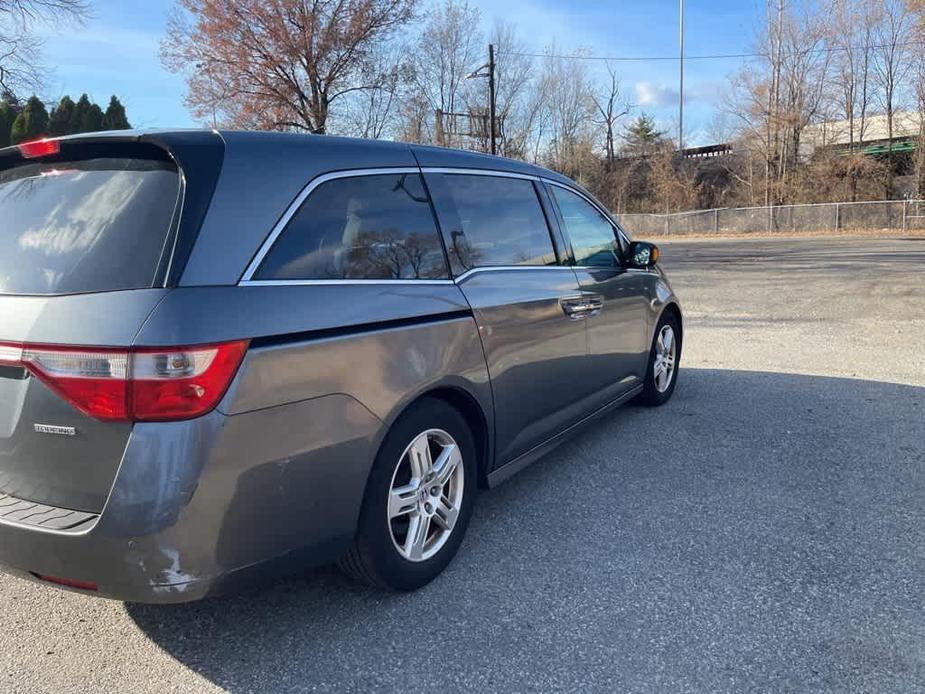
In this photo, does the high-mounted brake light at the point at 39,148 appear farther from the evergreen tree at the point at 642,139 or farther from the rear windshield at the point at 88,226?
the evergreen tree at the point at 642,139

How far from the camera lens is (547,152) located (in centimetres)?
5153

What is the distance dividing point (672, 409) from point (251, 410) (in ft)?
13.6

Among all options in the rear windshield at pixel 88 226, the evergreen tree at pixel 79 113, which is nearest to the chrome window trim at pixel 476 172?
the rear windshield at pixel 88 226

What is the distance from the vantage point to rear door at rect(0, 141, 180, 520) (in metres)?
2.11

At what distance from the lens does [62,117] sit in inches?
1194

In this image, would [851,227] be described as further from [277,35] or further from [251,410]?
[251,410]

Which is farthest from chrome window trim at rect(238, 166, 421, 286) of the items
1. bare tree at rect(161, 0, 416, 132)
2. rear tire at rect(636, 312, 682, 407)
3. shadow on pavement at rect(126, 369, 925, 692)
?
bare tree at rect(161, 0, 416, 132)

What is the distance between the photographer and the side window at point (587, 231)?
4438 millimetres

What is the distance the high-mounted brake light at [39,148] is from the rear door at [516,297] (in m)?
1.47

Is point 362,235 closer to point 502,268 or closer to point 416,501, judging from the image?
point 502,268

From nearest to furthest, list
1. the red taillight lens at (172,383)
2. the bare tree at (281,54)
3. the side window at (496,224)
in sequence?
the red taillight lens at (172,383) → the side window at (496,224) → the bare tree at (281,54)

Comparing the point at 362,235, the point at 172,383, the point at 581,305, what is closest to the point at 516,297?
the point at 581,305

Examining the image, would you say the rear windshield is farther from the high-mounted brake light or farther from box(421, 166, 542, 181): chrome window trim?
box(421, 166, 542, 181): chrome window trim

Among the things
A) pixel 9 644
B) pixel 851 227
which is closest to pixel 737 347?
pixel 9 644
